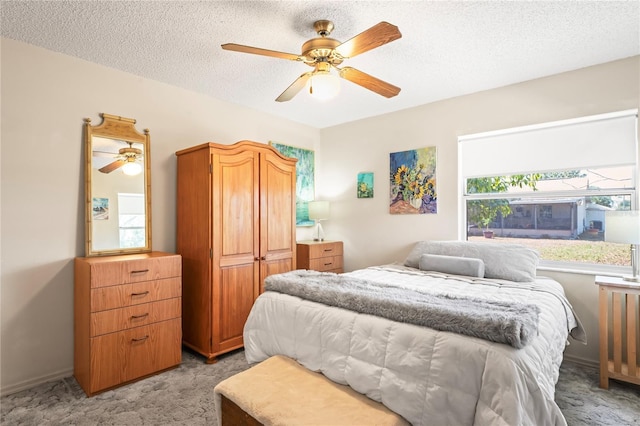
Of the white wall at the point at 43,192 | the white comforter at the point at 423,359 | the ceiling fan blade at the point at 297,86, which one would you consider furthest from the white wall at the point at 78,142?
the white comforter at the point at 423,359

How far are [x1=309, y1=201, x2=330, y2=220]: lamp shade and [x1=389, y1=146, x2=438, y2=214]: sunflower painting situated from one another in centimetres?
85

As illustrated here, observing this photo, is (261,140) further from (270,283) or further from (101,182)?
(270,283)

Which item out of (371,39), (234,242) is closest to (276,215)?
(234,242)

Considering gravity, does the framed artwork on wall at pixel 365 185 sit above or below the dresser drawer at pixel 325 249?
above

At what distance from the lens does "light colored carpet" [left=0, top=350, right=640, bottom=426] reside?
1.97m

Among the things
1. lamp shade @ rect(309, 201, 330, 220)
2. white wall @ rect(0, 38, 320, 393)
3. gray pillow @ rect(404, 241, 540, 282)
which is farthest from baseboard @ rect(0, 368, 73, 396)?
gray pillow @ rect(404, 241, 540, 282)

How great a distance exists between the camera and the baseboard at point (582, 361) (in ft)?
8.73

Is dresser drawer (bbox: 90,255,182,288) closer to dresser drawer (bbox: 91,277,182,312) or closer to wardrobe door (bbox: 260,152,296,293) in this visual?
dresser drawer (bbox: 91,277,182,312)

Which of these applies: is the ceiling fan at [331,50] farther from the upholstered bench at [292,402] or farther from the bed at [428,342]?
the upholstered bench at [292,402]

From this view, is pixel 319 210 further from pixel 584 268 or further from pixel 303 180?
pixel 584 268

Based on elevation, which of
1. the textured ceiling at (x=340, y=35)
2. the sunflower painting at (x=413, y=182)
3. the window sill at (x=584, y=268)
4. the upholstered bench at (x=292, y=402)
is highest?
the textured ceiling at (x=340, y=35)

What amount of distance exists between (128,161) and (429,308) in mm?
2716

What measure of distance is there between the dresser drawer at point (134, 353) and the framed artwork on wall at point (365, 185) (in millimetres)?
2559

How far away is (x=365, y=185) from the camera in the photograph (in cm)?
418
